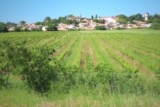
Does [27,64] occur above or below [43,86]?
above

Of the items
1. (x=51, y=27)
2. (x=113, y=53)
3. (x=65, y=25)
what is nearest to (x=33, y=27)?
(x=51, y=27)

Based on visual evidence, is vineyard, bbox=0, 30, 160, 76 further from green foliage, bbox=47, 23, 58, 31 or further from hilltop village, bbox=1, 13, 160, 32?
green foliage, bbox=47, 23, 58, 31

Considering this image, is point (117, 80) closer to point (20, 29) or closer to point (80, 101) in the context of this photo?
point (80, 101)

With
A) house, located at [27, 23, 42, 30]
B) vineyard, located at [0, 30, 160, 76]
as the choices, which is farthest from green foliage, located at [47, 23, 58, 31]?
vineyard, located at [0, 30, 160, 76]

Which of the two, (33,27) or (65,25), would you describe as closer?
(33,27)

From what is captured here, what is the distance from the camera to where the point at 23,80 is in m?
11.3

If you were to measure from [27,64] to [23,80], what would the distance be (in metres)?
0.64

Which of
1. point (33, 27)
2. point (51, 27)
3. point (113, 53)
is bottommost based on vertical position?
point (113, 53)

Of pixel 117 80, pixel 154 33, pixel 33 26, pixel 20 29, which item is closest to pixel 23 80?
pixel 117 80

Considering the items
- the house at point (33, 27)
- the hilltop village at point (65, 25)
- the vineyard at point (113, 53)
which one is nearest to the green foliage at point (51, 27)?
the hilltop village at point (65, 25)

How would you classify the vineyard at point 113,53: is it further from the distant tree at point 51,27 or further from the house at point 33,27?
the house at point 33,27

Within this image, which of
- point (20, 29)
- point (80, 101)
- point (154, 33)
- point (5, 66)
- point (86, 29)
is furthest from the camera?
point (86, 29)

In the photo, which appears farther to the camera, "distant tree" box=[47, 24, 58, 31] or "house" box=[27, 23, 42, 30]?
"distant tree" box=[47, 24, 58, 31]

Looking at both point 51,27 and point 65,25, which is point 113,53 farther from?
point 65,25
